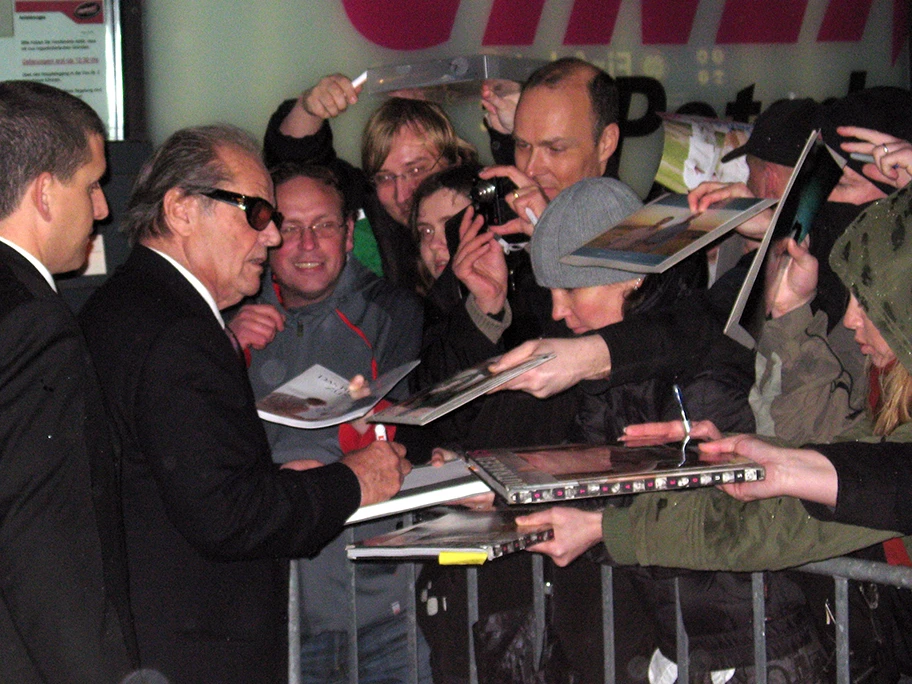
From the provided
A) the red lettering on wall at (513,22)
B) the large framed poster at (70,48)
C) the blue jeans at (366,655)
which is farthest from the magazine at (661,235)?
the red lettering on wall at (513,22)

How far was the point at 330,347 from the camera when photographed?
3068mm

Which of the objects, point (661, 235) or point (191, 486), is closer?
point (191, 486)

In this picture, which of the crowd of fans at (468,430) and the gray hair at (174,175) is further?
the gray hair at (174,175)

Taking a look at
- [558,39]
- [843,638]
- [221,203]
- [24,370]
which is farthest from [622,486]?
[558,39]

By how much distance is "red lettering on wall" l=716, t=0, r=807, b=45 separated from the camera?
5688 millimetres

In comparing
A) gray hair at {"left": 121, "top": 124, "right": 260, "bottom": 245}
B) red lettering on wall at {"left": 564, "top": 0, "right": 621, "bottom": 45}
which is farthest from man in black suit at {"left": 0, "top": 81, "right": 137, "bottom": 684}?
red lettering on wall at {"left": 564, "top": 0, "right": 621, "bottom": 45}

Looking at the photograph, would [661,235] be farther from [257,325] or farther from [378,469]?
[257,325]

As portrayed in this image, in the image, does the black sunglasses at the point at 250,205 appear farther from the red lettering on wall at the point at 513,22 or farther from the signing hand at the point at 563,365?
the red lettering on wall at the point at 513,22

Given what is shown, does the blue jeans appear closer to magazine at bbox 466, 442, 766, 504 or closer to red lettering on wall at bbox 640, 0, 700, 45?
magazine at bbox 466, 442, 766, 504

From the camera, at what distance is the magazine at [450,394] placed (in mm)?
1955

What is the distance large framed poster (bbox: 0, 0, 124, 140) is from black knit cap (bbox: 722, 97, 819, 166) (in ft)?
8.12

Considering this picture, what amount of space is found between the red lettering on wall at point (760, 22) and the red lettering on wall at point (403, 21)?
164cm

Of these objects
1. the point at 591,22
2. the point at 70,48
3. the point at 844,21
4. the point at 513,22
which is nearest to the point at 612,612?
the point at 70,48

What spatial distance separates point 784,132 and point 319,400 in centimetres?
159
